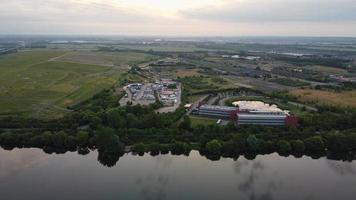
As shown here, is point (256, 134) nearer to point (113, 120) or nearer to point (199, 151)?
point (199, 151)

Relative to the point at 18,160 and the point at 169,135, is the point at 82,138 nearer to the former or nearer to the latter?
→ the point at 18,160

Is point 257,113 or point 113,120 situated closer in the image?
point 113,120

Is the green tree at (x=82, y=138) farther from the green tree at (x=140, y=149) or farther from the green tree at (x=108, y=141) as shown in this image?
the green tree at (x=140, y=149)

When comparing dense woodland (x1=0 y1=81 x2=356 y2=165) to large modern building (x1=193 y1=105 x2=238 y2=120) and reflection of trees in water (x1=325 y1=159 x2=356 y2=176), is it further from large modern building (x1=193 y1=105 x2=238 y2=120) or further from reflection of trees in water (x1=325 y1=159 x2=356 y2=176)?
large modern building (x1=193 y1=105 x2=238 y2=120)

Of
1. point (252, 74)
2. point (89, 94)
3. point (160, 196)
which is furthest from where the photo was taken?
point (252, 74)

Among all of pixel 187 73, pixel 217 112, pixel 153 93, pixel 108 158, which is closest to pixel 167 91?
pixel 153 93

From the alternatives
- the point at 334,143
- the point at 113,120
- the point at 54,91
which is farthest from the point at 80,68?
the point at 334,143
